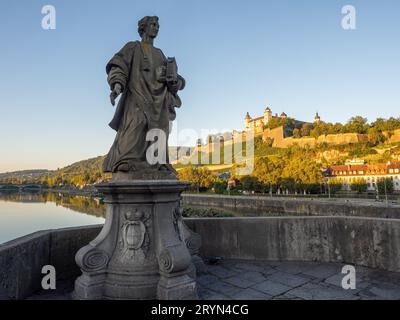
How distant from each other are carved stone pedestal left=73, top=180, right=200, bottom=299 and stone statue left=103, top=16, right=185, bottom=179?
31 centimetres

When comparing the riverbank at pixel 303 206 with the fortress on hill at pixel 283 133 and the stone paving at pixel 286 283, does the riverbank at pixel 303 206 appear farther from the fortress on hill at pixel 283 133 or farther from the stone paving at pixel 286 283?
the fortress on hill at pixel 283 133

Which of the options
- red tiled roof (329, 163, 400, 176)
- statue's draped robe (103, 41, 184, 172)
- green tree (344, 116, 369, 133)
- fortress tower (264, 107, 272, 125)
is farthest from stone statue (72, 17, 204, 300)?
fortress tower (264, 107, 272, 125)

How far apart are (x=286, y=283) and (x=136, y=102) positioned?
3167mm

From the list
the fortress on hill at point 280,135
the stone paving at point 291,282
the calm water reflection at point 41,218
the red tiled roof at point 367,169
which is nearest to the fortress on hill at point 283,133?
the fortress on hill at point 280,135

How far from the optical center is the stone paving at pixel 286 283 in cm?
353

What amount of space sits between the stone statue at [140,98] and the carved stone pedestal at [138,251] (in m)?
0.31

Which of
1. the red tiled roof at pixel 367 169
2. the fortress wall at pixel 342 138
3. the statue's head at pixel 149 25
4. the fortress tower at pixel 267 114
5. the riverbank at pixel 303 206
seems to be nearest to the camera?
the statue's head at pixel 149 25

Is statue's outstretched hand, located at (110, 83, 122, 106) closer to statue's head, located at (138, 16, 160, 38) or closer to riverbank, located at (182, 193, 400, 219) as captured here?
statue's head, located at (138, 16, 160, 38)

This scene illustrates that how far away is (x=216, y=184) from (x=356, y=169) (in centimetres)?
3131

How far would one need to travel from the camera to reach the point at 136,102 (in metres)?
4.00

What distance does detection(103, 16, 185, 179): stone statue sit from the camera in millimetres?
3844

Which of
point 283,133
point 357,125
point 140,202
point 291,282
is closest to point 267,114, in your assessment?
point 283,133

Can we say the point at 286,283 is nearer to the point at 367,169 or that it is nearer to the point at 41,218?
the point at 41,218

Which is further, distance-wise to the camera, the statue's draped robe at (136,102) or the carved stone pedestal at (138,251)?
the statue's draped robe at (136,102)
